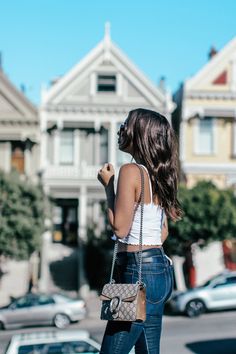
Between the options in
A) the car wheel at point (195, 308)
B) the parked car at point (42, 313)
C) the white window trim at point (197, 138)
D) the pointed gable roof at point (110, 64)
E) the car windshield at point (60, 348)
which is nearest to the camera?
the car windshield at point (60, 348)

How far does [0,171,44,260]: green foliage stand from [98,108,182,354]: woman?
2237 cm

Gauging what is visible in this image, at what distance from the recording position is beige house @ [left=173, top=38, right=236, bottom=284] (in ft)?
103

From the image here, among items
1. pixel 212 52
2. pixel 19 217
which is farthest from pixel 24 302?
pixel 212 52

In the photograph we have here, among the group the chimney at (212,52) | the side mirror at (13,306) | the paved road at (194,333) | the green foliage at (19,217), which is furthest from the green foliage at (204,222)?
the chimney at (212,52)

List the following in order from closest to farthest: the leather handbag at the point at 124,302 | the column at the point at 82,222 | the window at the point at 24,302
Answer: the leather handbag at the point at 124,302 → the window at the point at 24,302 → the column at the point at 82,222

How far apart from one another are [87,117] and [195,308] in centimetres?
1027

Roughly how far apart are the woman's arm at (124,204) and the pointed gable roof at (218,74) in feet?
92.0

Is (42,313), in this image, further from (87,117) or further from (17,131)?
(87,117)

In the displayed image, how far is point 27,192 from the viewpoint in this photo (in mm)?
27078

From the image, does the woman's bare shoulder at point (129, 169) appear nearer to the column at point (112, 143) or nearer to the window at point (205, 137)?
the column at point (112, 143)

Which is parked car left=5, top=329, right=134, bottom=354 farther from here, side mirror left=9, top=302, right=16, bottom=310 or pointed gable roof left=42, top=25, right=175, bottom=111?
pointed gable roof left=42, top=25, right=175, bottom=111

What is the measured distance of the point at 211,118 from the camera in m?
31.6

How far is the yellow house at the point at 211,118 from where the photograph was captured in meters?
31.5

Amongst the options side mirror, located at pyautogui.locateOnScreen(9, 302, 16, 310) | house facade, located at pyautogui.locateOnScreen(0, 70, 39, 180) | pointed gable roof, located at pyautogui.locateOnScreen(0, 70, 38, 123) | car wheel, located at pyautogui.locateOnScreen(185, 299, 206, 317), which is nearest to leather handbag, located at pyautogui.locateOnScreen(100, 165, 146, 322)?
side mirror, located at pyautogui.locateOnScreen(9, 302, 16, 310)
